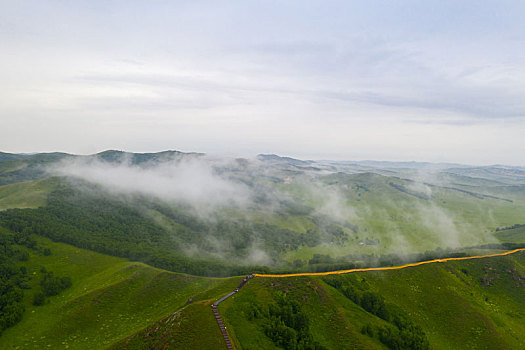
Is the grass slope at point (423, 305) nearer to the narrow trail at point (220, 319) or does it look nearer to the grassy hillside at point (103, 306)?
the narrow trail at point (220, 319)

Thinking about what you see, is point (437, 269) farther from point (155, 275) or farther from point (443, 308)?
point (155, 275)

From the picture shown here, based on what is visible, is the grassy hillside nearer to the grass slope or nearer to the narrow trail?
the narrow trail

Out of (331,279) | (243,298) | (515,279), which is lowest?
(515,279)

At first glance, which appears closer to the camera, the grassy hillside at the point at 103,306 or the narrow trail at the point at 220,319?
the narrow trail at the point at 220,319

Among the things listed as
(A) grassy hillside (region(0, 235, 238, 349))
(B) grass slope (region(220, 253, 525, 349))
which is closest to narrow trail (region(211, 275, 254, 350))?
(B) grass slope (region(220, 253, 525, 349))

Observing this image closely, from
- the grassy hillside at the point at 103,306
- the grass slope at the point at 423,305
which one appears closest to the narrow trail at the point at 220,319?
the grass slope at the point at 423,305

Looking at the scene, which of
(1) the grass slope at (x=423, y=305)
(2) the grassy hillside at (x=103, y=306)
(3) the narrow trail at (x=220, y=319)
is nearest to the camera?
(3) the narrow trail at (x=220, y=319)

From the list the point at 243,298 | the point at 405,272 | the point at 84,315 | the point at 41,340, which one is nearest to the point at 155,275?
the point at 84,315

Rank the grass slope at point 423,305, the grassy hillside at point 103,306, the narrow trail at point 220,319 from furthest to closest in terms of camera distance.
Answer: the grassy hillside at point 103,306 → the grass slope at point 423,305 → the narrow trail at point 220,319
